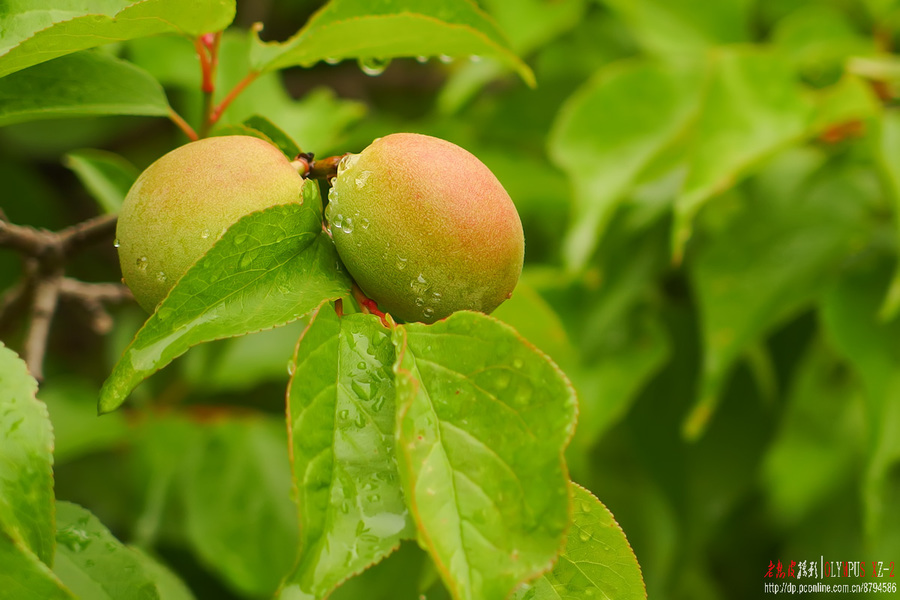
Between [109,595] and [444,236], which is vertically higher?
[444,236]

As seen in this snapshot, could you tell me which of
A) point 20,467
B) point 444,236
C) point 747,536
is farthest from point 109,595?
point 747,536

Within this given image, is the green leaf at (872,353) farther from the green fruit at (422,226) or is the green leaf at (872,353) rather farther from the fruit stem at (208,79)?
the fruit stem at (208,79)

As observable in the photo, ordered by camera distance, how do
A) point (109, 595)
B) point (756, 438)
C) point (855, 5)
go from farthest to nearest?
1. point (855, 5)
2. point (756, 438)
3. point (109, 595)

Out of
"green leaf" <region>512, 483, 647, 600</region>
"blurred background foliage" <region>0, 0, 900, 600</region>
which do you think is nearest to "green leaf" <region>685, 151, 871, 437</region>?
"blurred background foliage" <region>0, 0, 900, 600</region>

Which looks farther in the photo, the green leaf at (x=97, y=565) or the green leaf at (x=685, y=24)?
the green leaf at (x=685, y=24)

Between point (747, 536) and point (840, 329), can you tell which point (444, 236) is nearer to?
point (840, 329)

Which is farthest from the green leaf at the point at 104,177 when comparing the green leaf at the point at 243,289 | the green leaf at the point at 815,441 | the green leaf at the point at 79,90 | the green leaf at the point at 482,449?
the green leaf at the point at 815,441
